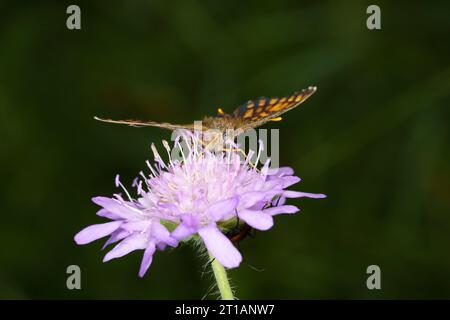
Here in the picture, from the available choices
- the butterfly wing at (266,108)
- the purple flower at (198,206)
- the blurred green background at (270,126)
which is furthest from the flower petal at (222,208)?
the blurred green background at (270,126)

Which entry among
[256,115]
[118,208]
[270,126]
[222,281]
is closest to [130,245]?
[118,208]

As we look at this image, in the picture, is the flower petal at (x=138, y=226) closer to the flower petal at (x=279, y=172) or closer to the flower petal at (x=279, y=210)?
the flower petal at (x=279, y=210)

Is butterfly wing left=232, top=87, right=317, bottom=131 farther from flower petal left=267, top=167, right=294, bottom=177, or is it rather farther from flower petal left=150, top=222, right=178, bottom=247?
flower petal left=150, top=222, right=178, bottom=247

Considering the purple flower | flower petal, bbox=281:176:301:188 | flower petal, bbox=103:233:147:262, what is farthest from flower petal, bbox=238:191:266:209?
flower petal, bbox=103:233:147:262

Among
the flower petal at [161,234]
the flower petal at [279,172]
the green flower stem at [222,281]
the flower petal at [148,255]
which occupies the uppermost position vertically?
the flower petal at [279,172]

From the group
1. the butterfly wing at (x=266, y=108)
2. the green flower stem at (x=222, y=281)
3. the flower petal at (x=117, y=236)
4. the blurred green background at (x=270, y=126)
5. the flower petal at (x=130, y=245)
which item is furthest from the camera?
the blurred green background at (x=270, y=126)

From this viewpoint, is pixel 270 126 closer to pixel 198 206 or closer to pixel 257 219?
pixel 198 206
